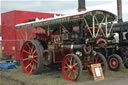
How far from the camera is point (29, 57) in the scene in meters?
8.46

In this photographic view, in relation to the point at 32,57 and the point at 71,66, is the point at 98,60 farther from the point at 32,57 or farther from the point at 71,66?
the point at 32,57

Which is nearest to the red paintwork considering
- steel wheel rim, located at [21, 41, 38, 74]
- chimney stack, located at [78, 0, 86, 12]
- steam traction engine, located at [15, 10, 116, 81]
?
chimney stack, located at [78, 0, 86, 12]

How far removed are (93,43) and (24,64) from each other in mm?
3376

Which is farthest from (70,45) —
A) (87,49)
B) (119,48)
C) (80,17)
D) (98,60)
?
(119,48)

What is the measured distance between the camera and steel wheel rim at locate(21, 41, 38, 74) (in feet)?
27.4

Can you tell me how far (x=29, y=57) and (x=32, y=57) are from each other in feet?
0.60

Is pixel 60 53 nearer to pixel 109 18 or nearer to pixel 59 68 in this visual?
pixel 59 68

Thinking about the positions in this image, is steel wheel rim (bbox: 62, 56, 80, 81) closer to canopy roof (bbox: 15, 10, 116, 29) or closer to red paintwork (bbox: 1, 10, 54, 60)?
canopy roof (bbox: 15, 10, 116, 29)

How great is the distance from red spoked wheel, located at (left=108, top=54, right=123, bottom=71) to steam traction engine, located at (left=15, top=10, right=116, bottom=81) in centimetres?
135

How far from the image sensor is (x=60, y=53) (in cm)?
785

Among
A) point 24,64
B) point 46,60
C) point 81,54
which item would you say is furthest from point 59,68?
point 81,54

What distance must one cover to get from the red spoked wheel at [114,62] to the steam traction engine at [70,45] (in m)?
1.35

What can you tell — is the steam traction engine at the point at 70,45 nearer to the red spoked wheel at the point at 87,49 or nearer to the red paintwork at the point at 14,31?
the red spoked wheel at the point at 87,49

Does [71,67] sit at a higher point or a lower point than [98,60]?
lower
